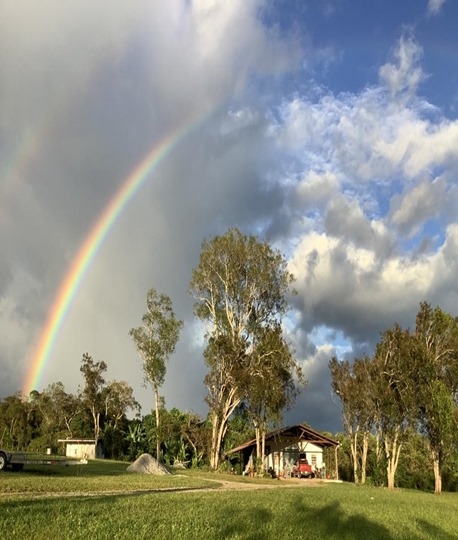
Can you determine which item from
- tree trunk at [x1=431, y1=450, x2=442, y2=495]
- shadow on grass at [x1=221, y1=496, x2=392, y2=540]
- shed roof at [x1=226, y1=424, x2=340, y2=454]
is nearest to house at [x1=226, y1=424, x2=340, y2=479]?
shed roof at [x1=226, y1=424, x2=340, y2=454]

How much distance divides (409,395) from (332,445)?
17819 millimetres

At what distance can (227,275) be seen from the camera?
4831 cm

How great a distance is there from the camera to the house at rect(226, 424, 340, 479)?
5362 centimetres

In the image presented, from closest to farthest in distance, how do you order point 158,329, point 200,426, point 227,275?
point 227,275 < point 158,329 < point 200,426

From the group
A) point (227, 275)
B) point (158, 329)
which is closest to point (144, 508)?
point (227, 275)

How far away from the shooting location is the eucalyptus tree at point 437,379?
38031 mm

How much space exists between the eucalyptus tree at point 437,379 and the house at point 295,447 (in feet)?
48.2

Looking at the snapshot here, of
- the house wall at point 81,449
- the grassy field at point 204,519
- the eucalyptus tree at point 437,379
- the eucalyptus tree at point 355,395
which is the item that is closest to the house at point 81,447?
the house wall at point 81,449

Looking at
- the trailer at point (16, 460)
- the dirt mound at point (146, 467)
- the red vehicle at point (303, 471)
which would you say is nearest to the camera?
the trailer at point (16, 460)

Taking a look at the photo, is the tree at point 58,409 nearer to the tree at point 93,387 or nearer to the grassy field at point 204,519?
the tree at point 93,387

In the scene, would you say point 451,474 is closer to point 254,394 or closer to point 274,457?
point 274,457

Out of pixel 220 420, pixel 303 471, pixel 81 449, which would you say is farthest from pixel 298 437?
pixel 81 449

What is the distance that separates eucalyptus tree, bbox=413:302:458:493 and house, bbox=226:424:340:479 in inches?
578

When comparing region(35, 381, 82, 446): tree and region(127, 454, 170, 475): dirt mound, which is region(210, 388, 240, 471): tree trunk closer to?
region(127, 454, 170, 475): dirt mound
